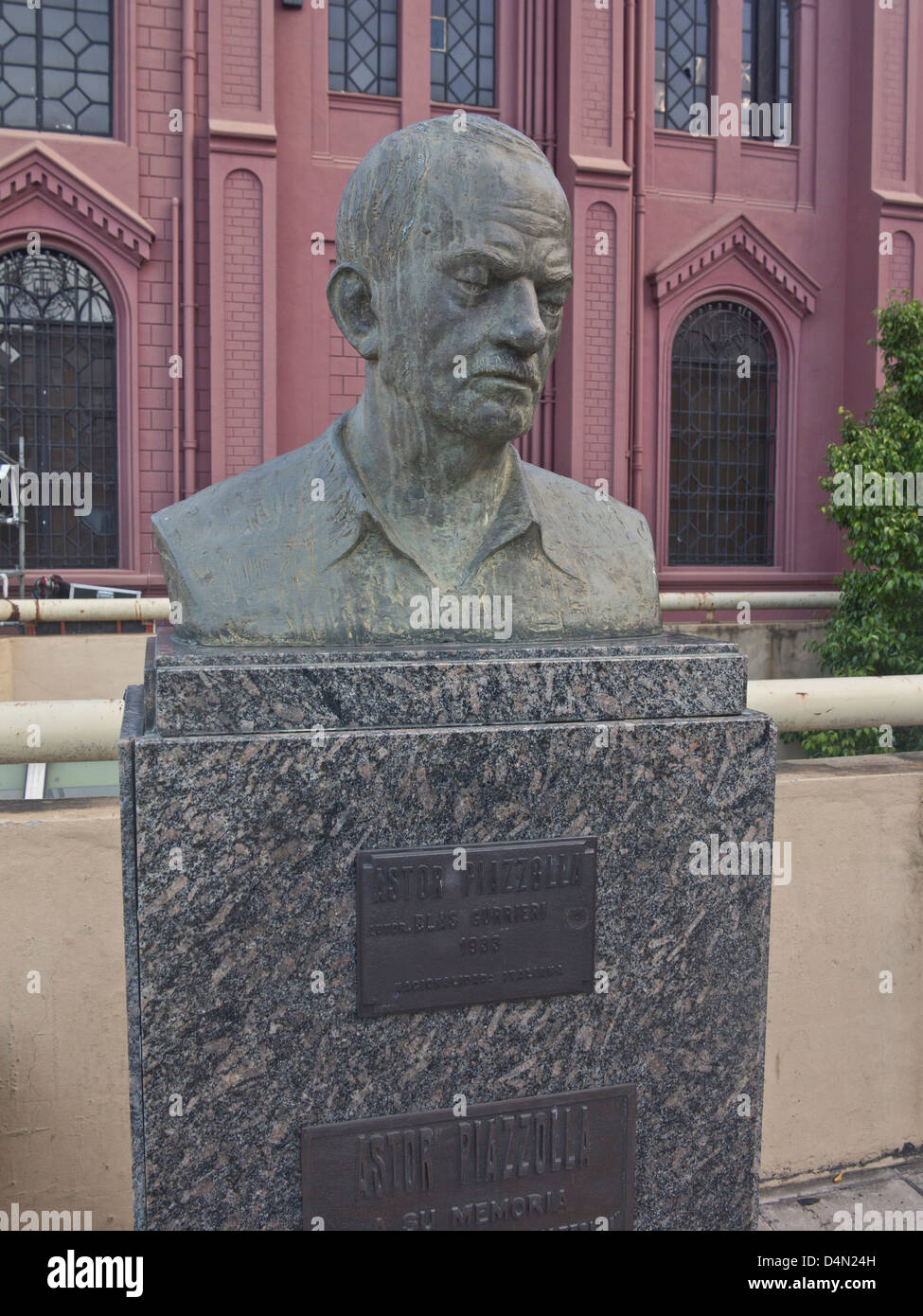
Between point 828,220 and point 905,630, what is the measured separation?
543cm

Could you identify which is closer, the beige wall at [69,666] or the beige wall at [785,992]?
the beige wall at [785,992]

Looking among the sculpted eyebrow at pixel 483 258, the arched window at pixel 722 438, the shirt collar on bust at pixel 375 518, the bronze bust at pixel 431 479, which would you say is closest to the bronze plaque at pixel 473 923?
the bronze bust at pixel 431 479

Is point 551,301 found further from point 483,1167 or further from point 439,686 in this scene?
point 483,1167

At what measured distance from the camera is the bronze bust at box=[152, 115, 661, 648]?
2.03m

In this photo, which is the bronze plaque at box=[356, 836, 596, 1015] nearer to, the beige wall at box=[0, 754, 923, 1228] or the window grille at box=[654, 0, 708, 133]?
the beige wall at box=[0, 754, 923, 1228]

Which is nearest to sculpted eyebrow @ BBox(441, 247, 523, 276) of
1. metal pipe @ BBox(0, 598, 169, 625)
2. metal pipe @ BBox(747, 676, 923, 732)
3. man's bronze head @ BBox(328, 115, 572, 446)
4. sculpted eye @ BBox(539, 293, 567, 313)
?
man's bronze head @ BBox(328, 115, 572, 446)

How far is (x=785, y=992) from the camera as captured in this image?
3.26 m

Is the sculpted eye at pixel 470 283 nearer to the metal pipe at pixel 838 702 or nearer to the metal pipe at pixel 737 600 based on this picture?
the metal pipe at pixel 838 702

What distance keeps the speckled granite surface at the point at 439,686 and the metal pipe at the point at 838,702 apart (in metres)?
0.81

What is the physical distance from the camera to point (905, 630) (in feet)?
29.2

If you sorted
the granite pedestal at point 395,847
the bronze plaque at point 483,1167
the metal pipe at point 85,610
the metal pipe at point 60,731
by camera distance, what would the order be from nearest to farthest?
the granite pedestal at point 395,847 < the bronze plaque at point 483,1167 < the metal pipe at point 60,731 < the metal pipe at point 85,610

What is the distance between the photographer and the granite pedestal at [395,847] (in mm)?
1940

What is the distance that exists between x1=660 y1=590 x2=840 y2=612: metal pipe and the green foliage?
209 millimetres

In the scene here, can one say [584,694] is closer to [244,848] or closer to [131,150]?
[244,848]
